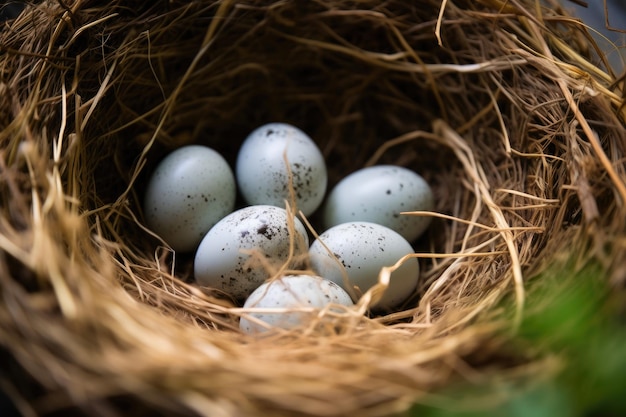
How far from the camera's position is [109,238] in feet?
3.48

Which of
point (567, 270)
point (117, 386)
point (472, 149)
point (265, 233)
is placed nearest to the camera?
point (117, 386)

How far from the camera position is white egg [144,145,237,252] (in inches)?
43.4

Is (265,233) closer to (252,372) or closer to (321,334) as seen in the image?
(321,334)

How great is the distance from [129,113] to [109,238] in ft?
0.85

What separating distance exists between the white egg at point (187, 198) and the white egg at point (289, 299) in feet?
0.74

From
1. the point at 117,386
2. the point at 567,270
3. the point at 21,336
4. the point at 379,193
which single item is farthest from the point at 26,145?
the point at 567,270

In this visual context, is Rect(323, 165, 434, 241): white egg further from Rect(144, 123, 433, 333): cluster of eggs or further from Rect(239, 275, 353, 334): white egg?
Rect(239, 275, 353, 334): white egg

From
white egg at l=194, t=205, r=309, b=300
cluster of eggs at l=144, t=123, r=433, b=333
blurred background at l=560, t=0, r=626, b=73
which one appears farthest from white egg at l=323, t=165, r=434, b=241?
blurred background at l=560, t=0, r=626, b=73

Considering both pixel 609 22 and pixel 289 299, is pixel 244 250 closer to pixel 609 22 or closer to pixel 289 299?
pixel 289 299

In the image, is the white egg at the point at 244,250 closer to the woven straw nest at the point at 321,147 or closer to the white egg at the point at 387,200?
the woven straw nest at the point at 321,147

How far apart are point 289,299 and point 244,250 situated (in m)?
0.13

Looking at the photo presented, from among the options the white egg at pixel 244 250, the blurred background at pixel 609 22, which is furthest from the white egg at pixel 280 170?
the blurred background at pixel 609 22

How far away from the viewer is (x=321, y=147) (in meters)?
1.36

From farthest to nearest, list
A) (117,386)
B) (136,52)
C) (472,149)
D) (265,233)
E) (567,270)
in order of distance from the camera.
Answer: (472,149), (136,52), (265,233), (567,270), (117,386)
